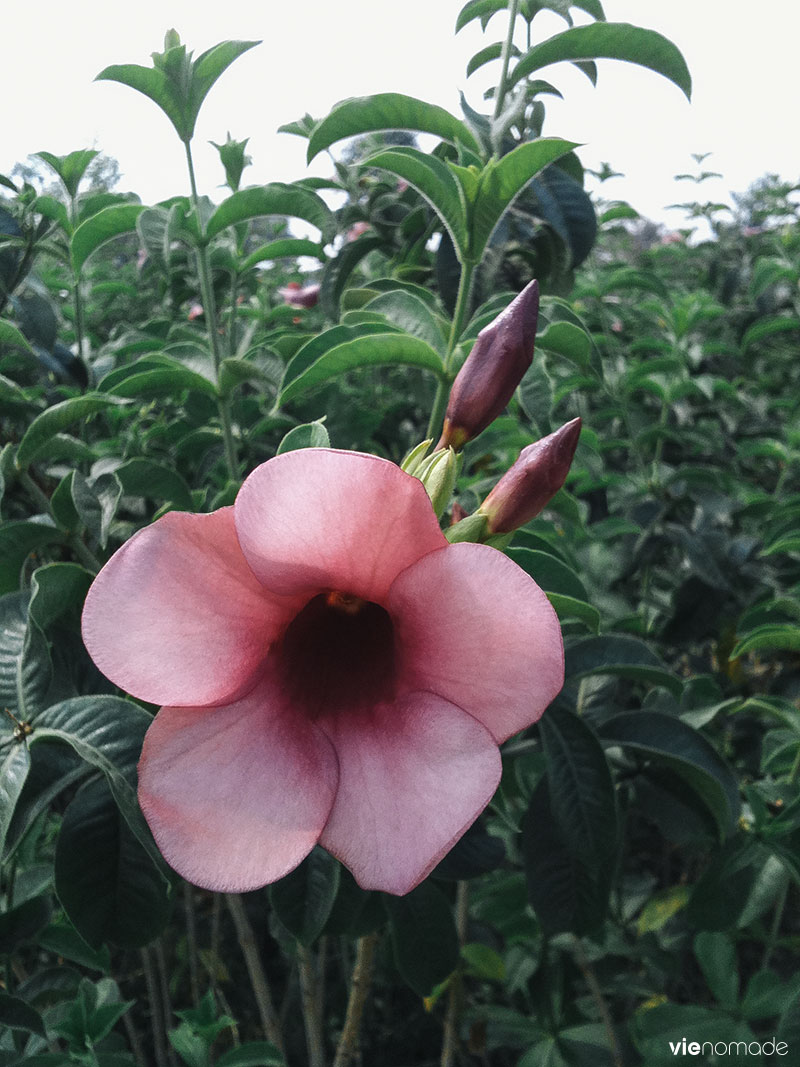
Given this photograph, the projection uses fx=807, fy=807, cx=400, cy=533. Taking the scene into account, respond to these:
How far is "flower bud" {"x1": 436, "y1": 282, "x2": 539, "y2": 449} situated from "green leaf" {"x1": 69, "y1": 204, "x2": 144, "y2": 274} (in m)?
0.73

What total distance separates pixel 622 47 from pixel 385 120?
33 cm

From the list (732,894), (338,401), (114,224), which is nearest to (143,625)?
(114,224)

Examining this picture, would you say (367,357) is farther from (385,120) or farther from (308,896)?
(308,896)

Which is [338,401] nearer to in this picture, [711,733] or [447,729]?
[447,729]

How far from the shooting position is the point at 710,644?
3021 mm

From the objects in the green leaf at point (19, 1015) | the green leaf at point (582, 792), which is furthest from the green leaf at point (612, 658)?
the green leaf at point (19, 1015)

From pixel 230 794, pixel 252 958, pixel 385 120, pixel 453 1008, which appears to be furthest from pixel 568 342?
pixel 453 1008

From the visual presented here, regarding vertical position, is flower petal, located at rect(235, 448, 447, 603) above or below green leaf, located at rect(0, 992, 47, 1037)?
above

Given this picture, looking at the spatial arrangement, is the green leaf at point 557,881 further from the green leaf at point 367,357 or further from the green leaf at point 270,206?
the green leaf at point 270,206

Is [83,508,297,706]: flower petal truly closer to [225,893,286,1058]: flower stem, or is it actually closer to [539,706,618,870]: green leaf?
[539,706,618,870]: green leaf

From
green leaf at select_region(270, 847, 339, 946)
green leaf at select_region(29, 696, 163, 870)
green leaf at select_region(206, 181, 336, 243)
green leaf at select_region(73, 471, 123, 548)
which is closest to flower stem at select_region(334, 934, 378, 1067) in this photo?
green leaf at select_region(270, 847, 339, 946)

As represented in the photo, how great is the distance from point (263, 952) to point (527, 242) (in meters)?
2.17

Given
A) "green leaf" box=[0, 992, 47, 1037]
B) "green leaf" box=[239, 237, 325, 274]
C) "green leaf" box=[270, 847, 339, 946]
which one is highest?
"green leaf" box=[239, 237, 325, 274]

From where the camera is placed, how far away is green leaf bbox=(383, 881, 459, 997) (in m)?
1.22
